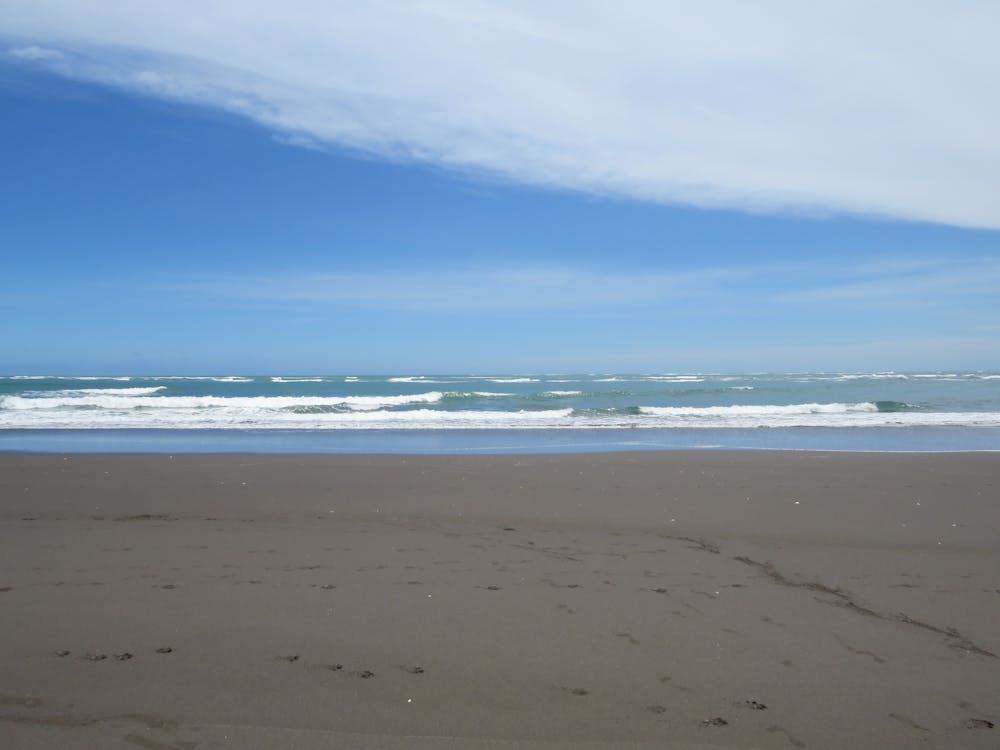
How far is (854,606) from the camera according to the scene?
451 centimetres

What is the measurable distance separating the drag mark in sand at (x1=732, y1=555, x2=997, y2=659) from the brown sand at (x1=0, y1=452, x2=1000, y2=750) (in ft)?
0.09

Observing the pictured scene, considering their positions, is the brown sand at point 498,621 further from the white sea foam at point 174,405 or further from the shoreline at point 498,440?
the white sea foam at point 174,405

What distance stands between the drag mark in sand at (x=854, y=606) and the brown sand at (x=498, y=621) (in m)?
0.03

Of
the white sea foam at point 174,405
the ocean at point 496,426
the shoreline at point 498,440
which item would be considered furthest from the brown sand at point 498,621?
the white sea foam at point 174,405

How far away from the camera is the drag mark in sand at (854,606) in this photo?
3893 millimetres

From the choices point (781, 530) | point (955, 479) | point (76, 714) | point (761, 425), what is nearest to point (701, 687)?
point (76, 714)

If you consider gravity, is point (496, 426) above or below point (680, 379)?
below

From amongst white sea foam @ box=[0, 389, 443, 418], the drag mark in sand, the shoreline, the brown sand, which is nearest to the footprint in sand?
the brown sand

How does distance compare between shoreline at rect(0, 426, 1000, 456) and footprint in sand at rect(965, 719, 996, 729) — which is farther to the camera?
shoreline at rect(0, 426, 1000, 456)

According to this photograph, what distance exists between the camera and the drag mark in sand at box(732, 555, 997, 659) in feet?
12.8

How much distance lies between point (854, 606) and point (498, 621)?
8.44 feet

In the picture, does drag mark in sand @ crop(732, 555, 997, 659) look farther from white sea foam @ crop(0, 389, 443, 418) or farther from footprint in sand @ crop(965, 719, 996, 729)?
white sea foam @ crop(0, 389, 443, 418)

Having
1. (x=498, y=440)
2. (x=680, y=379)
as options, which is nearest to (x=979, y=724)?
(x=498, y=440)

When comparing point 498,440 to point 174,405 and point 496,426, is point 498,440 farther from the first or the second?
point 174,405
